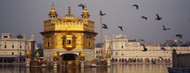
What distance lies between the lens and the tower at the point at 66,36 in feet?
160

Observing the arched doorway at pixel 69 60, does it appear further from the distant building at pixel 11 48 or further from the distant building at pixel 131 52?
the distant building at pixel 131 52

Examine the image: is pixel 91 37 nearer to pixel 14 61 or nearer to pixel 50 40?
pixel 50 40

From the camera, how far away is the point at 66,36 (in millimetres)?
47781

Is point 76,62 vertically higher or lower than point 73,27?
lower

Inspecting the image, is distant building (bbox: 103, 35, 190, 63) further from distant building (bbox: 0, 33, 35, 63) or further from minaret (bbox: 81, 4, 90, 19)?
minaret (bbox: 81, 4, 90, 19)

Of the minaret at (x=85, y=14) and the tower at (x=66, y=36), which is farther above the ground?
the minaret at (x=85, y=14)

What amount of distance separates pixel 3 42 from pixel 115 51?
49068 mm

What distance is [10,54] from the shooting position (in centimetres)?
11419

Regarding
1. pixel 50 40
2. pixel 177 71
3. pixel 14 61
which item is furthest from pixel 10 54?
pixel 177 71

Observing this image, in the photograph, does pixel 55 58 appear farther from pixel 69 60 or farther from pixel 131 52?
pixel 131 52

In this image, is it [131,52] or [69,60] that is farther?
[131,52]

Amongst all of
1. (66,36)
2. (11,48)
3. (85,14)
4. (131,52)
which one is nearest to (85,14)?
(85,14)

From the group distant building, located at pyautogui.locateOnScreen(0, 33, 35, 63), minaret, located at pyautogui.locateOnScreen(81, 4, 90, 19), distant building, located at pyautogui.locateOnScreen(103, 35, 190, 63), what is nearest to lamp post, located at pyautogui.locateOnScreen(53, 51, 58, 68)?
minaret, located at pyautogui.locateOnScreen(81, 4, 90, 19)

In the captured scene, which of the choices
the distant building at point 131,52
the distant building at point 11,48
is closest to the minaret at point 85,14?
the distant building at point 11,48
